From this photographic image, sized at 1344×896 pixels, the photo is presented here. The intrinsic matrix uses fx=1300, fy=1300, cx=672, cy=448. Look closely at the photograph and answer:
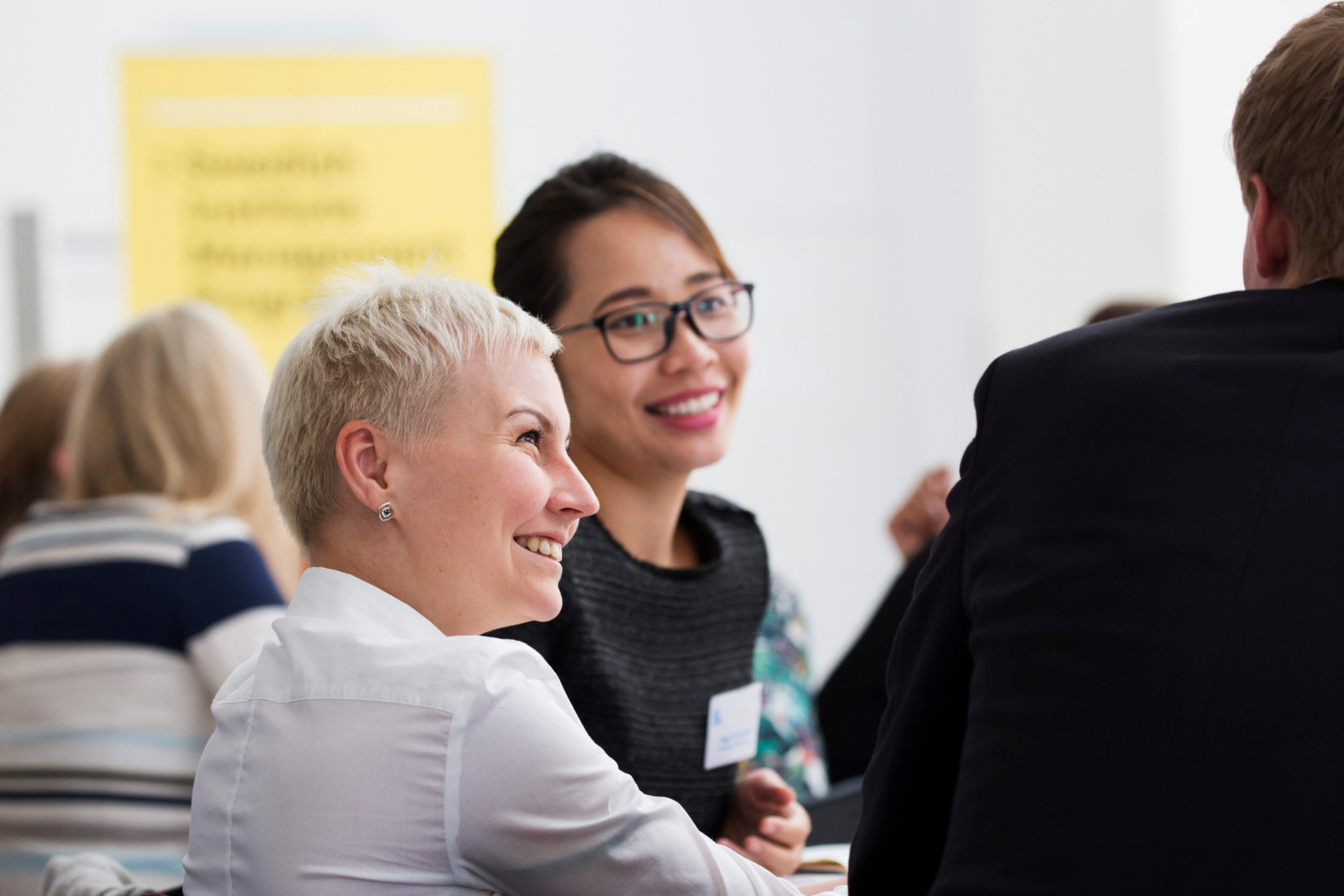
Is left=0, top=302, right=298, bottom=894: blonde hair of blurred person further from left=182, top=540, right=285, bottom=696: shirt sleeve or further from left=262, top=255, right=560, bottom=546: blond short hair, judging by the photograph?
left=262, top=255, right=560, bottom=546: blond short hair

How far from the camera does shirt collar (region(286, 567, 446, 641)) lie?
1127 mm

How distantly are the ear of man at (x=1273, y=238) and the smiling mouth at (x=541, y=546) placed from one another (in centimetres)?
69

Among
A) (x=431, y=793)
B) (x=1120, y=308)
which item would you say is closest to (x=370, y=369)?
(x=431, y=793)

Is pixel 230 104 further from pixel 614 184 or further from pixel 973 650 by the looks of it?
pixel 973 650

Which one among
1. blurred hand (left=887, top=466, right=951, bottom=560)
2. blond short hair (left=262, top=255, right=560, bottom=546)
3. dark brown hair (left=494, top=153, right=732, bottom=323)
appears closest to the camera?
blond short hair (left=262, top=255, right=560, bottom=546)

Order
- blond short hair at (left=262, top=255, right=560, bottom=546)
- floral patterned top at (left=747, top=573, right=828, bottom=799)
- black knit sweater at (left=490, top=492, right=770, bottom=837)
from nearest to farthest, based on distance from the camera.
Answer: blond short hair at (left=262, top=255, right=560, bottom=546), black knit sweater at (left=490, top=492, right=770, bottom=837), floral patterned top at (left=747, top=573, right=828, bottom=799)

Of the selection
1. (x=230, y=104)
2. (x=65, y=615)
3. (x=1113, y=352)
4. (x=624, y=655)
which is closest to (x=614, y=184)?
(x=624, y=655)

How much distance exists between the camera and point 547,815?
1.02m

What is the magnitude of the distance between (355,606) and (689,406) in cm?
82

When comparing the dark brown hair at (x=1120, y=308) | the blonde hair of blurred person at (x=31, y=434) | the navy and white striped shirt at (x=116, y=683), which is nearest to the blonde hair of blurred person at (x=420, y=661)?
the navy and white striped shirt at (x=116, y=683)

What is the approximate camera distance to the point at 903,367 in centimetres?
558

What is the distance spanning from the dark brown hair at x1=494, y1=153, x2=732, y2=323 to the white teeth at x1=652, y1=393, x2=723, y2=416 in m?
0.19

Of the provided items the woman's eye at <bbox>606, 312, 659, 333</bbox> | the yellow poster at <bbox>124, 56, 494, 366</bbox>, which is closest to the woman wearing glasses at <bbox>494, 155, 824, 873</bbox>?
the woman's eye at <bbox>606, 312, 659, 333</bbox>

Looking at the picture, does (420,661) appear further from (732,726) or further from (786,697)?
(786,697)
